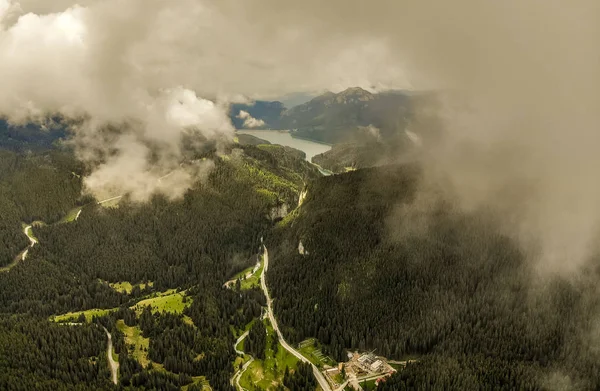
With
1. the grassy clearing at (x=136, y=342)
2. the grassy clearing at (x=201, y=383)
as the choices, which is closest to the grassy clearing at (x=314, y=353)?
the grassy clearing at (x=201, y=383)

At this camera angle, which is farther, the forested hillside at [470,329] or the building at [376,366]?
the building at [376,366]

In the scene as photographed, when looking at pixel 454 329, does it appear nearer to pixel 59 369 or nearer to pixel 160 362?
pixel 160 362

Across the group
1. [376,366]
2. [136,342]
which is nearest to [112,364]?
[136,342]

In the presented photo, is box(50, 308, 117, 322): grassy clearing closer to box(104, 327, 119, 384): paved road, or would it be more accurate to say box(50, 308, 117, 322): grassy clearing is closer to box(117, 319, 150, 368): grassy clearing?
box(117, 319, 150, 368): grassy clearing

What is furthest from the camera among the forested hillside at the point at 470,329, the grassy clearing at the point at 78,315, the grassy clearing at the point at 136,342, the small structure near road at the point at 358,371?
the grassy clearing at the point at 78,315

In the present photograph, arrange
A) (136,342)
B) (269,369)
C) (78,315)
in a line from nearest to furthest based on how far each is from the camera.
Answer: (269,369), (136,342), (78,315)

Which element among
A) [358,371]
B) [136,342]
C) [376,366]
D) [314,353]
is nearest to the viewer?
[358,371]

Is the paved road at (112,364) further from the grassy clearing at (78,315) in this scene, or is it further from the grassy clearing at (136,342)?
the grassy clearing at (78,315)

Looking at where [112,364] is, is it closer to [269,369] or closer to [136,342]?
[136,342]
